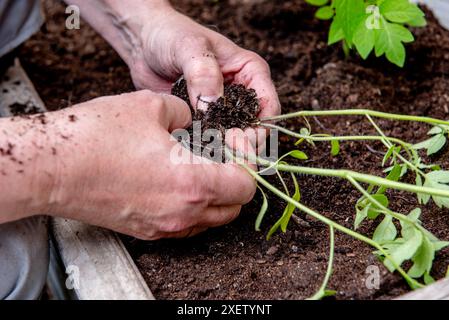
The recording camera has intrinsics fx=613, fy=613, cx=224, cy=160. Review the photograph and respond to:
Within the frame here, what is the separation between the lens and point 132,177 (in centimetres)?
103

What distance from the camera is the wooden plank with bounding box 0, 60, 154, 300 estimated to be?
106 cm

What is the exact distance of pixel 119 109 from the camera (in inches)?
42.3

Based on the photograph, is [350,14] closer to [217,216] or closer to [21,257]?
[217,216]

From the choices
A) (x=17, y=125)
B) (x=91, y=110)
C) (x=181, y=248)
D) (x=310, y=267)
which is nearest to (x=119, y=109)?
(x=91, y=110)

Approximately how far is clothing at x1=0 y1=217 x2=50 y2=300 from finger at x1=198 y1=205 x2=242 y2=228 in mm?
329

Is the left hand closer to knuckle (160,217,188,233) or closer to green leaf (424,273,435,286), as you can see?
knuckle (160,217,188,233)

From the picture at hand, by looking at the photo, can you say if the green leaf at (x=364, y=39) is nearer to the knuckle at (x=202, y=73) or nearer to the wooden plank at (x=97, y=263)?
the knuckle at (x=202, y=73)

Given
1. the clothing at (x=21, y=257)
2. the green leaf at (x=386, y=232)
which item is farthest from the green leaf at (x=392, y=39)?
the clothing at (x=21, y=257)

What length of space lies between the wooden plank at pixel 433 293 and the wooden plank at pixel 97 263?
1.41 feet

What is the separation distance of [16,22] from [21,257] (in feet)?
2.50

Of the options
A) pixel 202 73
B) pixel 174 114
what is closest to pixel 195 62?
pixel 202 73

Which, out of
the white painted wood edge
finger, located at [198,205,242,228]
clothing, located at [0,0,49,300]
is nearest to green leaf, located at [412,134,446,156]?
finger, located at [198,205,242,228]

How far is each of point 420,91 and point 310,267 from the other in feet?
2.61
